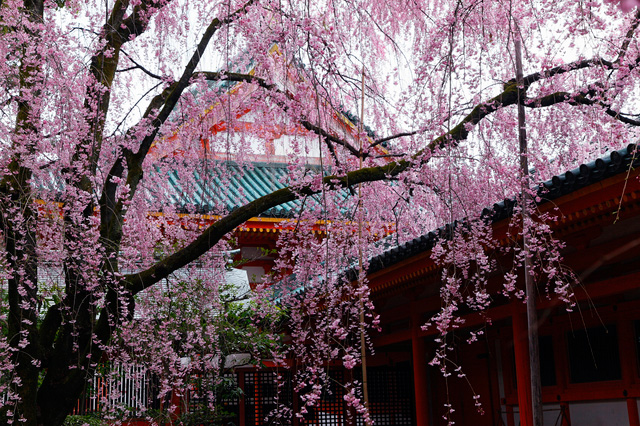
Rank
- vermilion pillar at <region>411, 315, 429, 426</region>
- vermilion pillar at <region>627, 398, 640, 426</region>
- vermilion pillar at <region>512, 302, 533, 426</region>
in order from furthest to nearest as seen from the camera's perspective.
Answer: vermilion pillar at <region>411, 315, 429, 426</region> → vermilion pillar at <region>627, 398, 640, 426</region> → vermilion pillar at <region>512, 302, 533, 426</region>

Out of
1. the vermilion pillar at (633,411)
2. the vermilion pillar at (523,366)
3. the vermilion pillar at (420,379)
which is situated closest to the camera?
the vermilion pillar at (523,366)

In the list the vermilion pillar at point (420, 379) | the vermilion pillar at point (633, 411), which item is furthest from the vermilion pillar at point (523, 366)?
the vermilion pillar at point (420, 379)

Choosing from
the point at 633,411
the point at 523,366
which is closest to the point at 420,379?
the point at 523,366

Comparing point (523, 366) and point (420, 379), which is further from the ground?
point (523, 366)

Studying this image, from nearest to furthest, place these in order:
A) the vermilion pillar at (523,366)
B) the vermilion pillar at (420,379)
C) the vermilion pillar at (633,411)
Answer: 1. the vermilion pillar at (523,366)
2. the vermilion pillar at (633,411)
3. the vermilion pillar at (420,379)

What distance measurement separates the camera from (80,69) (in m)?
4.30

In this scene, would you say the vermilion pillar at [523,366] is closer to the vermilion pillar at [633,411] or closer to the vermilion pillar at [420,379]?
the vermilion pillar at [633,411]

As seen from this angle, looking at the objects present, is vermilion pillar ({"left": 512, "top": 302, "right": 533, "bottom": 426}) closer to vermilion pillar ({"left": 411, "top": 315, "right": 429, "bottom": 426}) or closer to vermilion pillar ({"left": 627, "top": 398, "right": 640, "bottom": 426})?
vermilion pillar ({"left": 627, "top": 398, "right": 640, "bottom": 426})

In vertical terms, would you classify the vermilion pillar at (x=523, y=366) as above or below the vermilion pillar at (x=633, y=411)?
above

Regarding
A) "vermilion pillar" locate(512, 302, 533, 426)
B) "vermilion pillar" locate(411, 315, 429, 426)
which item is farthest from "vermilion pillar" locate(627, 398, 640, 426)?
"vermilion pillar" locate(411, 315, 429, 426)

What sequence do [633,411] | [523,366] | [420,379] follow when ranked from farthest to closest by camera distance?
[420,379], [633,411], [523,366]

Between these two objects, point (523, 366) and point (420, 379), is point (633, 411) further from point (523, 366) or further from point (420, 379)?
point (420, 379)

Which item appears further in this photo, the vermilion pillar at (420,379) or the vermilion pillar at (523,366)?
the vermilion pillar at (420,379)

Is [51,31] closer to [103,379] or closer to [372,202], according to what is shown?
[372,202]
